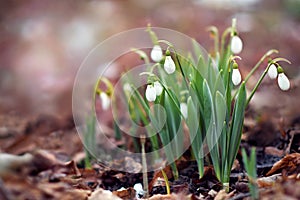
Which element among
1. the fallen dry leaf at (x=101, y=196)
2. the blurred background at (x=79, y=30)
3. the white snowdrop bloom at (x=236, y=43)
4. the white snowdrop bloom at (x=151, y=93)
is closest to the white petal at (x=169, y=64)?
the white snowdrop bloom at (x=151, y=93)

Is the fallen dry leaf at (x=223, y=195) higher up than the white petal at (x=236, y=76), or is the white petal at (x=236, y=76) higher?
the white petal at (x=236, y=76)

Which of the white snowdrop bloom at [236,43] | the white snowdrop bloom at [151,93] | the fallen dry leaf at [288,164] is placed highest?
the white snowdrop bloom at [236,43]

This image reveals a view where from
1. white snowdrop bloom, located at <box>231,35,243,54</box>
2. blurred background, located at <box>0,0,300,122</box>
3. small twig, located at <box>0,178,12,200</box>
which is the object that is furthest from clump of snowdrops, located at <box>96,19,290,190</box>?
blurred background, located at <box>0,0,300,122</box>

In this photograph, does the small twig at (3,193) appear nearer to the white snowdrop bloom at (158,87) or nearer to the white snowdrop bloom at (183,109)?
the white snowdrop bloom at (158,87)

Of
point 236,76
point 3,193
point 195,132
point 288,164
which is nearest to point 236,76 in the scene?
point 236,76

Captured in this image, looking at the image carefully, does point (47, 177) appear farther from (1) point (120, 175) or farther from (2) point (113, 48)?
(2) point (113, 48)

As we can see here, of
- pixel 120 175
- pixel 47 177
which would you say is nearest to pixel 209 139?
pixel 120 175

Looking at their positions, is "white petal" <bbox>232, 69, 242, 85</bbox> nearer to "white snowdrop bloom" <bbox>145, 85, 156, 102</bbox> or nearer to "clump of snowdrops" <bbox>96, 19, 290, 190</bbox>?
"clump of snowdrops" <bbox>96, 19, 290, 190</bbox>

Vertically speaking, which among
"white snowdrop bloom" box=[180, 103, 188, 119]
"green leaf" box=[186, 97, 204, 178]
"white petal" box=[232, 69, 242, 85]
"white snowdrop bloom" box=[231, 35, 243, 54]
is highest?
"white snowdrop bloom" box=[231, 35, 243, 54]

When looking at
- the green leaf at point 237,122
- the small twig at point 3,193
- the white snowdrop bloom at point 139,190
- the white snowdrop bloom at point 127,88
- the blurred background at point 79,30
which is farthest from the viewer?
the blurred background at point 79,30
